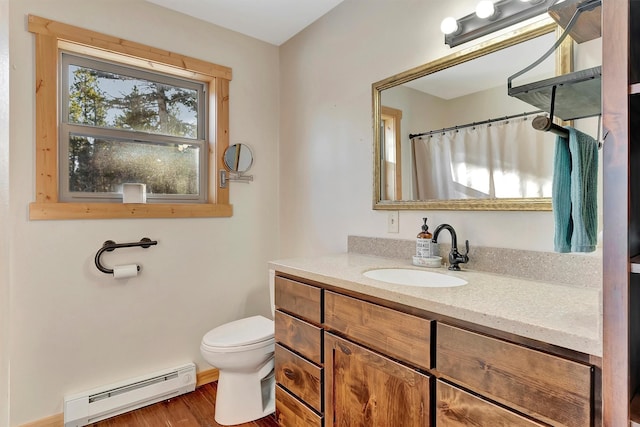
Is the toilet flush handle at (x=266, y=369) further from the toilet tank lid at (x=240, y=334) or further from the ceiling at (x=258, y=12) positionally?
the ceiling at (x=258, y=12)

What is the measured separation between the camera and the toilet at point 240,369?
185 centimetres

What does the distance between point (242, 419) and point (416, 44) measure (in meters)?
2.23

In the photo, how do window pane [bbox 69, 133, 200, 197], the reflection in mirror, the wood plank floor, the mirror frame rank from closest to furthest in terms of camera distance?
the mirror frame < the wood plank floor < window pane [bbox 69, 133, 200, 197] < the reflection in mirror

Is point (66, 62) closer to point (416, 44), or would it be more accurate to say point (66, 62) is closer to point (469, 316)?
point (416, 44)

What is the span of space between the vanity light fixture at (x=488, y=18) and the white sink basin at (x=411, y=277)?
3.48 ft

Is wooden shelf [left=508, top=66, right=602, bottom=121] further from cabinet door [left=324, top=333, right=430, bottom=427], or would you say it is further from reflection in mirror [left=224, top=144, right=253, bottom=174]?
reflection in mirror [left=224, top=144, right=253, bottom=174]

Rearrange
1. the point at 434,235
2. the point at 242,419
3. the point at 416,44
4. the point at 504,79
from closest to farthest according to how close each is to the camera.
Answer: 1. the point at 504,79
2. the point at 434,235
3. the point at 416,44
4. the point at 242,419

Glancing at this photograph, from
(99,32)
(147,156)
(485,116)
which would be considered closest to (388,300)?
(485,116)

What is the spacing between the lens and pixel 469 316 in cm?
94

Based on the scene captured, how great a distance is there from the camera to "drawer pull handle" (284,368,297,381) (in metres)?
1.63

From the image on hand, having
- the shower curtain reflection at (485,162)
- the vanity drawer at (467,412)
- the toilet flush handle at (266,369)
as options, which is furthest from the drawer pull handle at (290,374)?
the shower curtain reflection at (485,162)

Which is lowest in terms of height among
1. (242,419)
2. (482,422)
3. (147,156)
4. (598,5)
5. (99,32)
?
(242,419)

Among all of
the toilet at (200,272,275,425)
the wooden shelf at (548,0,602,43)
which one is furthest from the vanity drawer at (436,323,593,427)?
the toilet at (200,272,275,425)

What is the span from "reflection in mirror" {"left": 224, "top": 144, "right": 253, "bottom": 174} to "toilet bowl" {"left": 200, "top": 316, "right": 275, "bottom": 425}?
1126 mm
